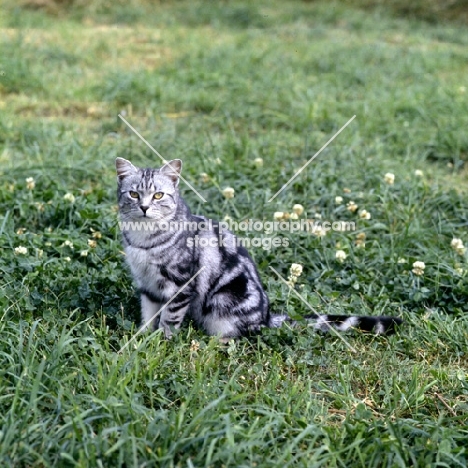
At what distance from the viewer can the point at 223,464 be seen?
7.97 ft

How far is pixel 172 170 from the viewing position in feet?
11.8

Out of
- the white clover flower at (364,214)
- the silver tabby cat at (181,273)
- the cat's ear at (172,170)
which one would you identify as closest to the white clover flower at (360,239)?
the white clover flower at (364,214)

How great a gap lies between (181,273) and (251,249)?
0.94 metres

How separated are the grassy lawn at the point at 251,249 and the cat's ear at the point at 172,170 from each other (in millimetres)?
670

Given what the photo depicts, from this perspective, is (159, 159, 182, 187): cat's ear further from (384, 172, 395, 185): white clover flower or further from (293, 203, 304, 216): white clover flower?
(384, 172, 395, 185): white clover flower

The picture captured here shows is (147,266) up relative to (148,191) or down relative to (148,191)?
down

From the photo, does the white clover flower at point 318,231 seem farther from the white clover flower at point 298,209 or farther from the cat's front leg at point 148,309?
the cat's front leg at point 148,309

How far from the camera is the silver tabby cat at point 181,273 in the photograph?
3406mm

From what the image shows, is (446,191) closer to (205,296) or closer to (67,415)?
(205,296)

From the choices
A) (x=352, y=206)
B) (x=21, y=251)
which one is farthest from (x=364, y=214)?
(x=21, y=251)

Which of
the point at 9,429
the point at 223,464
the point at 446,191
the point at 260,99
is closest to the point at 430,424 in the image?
the point at 223,464

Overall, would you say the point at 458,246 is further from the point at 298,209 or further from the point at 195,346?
the point at 195,346

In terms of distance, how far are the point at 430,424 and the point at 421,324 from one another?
3.18 feet

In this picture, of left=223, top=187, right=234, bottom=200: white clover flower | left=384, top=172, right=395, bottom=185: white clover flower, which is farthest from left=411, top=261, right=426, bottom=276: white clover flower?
left=223, top=187, right=234, bottom=200: white clover flower
